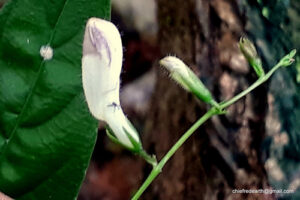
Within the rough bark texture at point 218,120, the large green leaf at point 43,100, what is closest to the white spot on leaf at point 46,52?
the large green leaf at point 43,100

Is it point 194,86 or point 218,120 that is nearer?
point 194,86

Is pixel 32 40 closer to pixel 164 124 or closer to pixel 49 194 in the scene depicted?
pixel 49 194

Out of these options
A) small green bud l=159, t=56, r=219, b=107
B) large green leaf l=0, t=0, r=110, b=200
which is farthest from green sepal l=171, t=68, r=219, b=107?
large green leaf l=0, t=0, r=110, b=200

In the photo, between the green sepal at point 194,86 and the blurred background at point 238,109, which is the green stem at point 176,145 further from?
the blurred background at point 238,109

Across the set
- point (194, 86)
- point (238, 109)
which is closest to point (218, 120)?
point (238, 109)

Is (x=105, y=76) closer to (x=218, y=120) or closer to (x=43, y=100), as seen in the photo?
(x=43, y=100)
